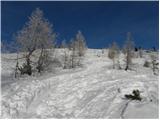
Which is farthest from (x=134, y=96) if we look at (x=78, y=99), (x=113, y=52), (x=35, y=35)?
(x=113, y=52)

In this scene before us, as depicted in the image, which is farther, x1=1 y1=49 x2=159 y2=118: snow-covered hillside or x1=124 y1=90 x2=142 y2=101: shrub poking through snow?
x1=124 y1=90 x2=142 y2=101: shrub poking through snow

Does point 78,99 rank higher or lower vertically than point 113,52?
lower

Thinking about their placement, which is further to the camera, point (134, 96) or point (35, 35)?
point (35, 35)

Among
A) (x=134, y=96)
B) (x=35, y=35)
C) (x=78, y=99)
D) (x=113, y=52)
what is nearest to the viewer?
(x=134, y=96)

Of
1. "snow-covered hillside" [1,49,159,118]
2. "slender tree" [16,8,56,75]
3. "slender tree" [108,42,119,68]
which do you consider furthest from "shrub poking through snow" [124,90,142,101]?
"slender tree" [108,42,119,68]

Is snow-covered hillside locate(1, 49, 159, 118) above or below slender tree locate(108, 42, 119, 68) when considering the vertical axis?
below

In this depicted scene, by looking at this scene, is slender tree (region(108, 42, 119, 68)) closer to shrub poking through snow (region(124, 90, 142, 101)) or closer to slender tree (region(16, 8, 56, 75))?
slender tree (region(16, 8, 56, 75))

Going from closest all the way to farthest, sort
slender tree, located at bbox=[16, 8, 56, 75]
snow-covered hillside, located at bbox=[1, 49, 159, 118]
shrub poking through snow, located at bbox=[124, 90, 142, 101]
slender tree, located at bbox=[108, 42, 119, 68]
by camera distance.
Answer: snow-covered hillside, located at bbox=[1, 49, 159, 118], shrub poking through snow, located at bbox=[124, 90, 142, 101], slender tree, located at bbox=[16, 8, 56, 75], slender tree, located at bbox=[108, 42, 119, 68]

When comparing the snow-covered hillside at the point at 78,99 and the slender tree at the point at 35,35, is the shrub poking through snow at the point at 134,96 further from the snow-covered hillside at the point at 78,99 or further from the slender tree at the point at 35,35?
the slender tree at the point at 35,35

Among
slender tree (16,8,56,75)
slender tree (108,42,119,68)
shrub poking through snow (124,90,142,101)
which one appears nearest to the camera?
shrub poking through snow (124,90,142,101)

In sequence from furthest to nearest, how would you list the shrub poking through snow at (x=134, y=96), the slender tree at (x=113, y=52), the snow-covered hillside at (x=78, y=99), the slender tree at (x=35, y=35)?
1. the slender tree at (x=113, y=52)
2. the slender tree at (x=35, y=35)
3. the shrub poking through snow at (x=134, y=96)
4. the snow-covered hillside at (x=78, y=99)

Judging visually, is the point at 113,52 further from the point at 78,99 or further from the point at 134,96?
the point at 134,96

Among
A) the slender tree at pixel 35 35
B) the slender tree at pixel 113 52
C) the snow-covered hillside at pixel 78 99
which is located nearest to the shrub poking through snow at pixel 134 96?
the snow-covered hillside at pixel 78 99

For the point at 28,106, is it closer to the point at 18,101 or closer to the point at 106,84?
the point at 18,101
